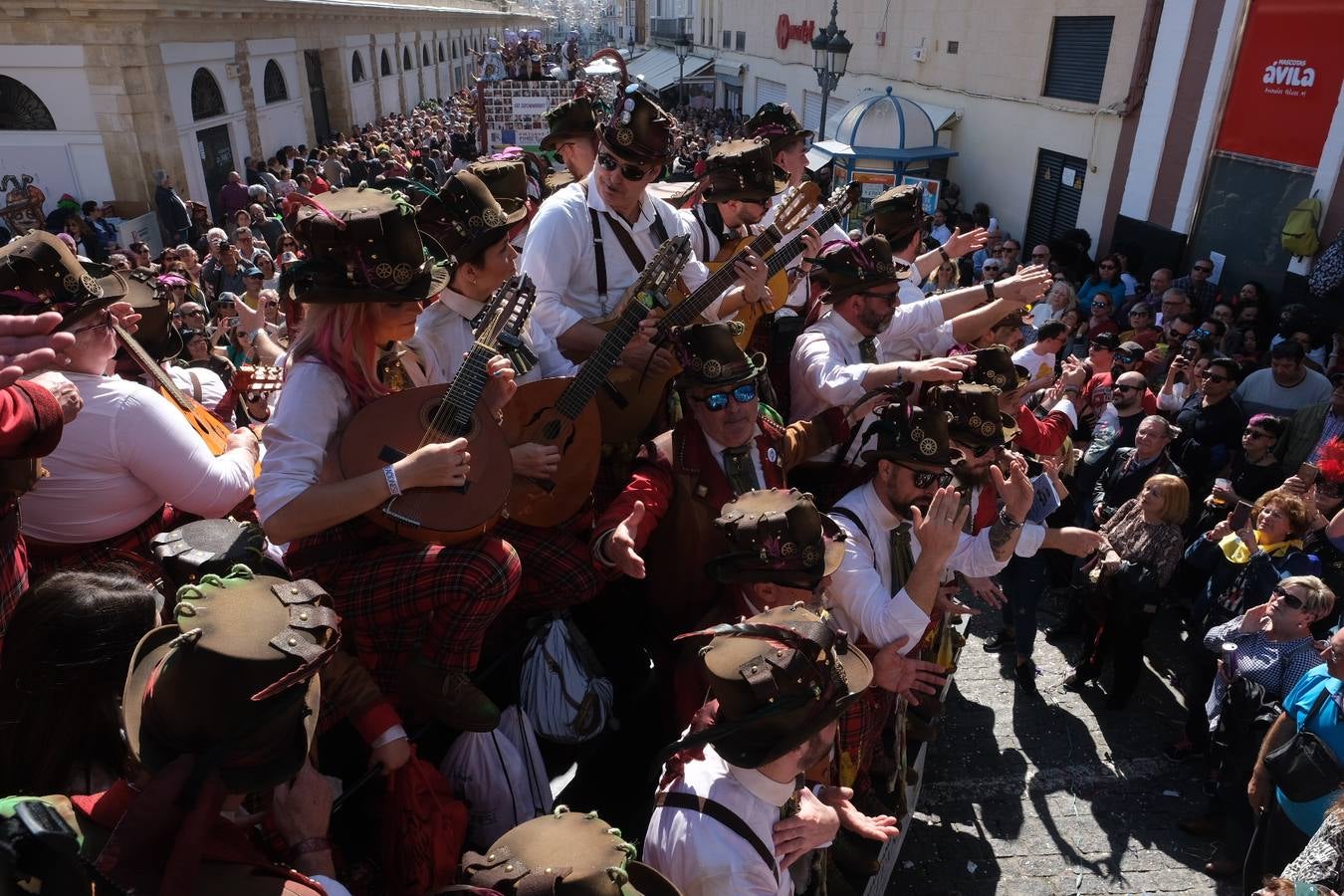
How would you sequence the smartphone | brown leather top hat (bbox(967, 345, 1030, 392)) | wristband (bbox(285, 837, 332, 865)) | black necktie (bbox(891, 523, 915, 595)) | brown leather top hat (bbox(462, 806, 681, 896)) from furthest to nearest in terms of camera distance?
the smartphone, brown leather top hat (bbox(967, 345, 1030, 392)), black necktie (bbox(891, 523, 915, 595)), wristband (bbox(285, 837, 332, 865)), brown leather top hat (bbox(462, 806, 681, 896))

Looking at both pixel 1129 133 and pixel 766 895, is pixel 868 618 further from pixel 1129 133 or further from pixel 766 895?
pixel 1129 133

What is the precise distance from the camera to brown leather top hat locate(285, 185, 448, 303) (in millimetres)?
2516

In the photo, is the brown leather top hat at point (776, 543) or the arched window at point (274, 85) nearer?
the brown leather top hat at point (776, 543)

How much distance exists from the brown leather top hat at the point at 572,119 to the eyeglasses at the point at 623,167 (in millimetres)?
1572

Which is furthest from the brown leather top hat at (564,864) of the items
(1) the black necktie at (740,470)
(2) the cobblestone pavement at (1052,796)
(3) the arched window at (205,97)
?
(3) the arched window at (205,97)

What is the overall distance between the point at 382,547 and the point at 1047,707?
4.97 meters

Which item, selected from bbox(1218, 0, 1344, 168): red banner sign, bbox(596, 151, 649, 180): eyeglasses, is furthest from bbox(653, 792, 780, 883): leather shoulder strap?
bbox(1218, 0, 1344, 168): red banner sign

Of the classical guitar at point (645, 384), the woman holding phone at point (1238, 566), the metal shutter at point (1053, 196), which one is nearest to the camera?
the classical guitar at point (645, 384)

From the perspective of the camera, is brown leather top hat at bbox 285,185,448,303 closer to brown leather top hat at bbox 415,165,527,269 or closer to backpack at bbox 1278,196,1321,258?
brown leather top hat at bbox 415,165,527,269

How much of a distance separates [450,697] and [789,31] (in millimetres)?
29567

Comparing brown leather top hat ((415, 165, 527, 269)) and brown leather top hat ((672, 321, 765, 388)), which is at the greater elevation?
brown leather top hat ((415, 165, 527, 269))

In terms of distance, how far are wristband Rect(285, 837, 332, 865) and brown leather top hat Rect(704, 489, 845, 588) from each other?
4.82 ft

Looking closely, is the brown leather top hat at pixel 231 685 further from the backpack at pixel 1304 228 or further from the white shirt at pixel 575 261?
the backpack at pixel 1304 228

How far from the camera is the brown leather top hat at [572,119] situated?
5414mm
